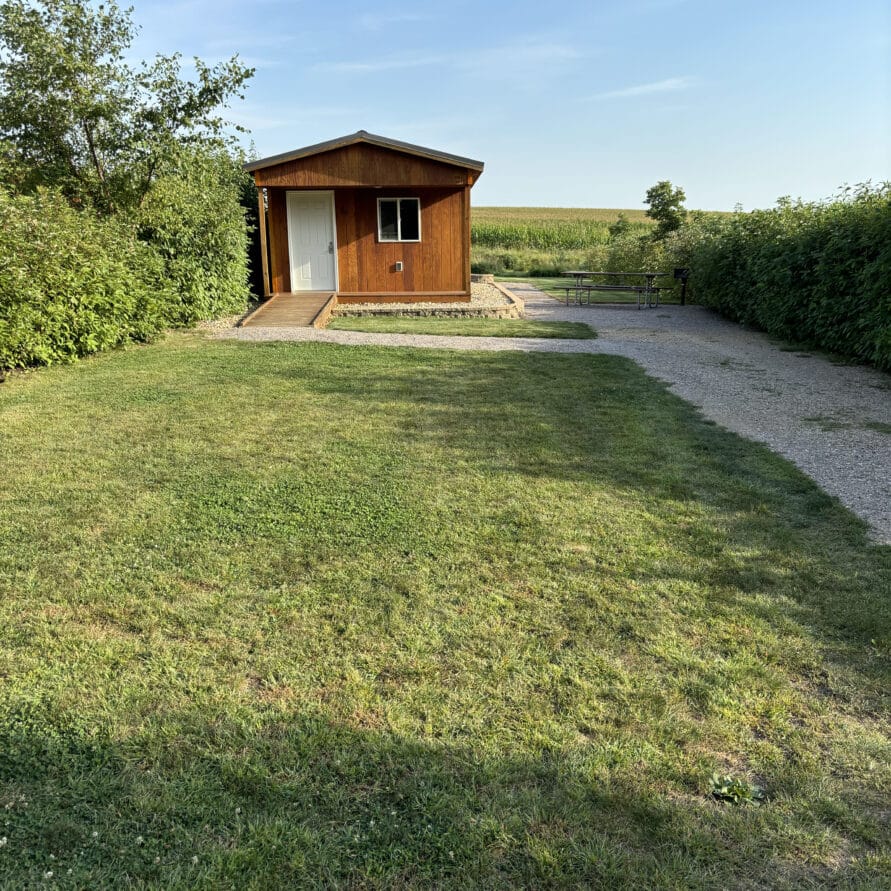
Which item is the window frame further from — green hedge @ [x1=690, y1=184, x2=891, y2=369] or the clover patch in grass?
the clover patch in grass

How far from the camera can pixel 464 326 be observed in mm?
13602

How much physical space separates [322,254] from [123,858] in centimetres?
1597

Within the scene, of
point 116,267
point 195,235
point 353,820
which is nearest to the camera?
point 353,820

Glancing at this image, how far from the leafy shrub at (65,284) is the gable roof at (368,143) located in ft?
16.3

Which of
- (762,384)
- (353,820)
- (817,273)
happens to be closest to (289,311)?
(762,384)

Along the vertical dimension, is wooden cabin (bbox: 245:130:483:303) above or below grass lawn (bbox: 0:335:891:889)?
above

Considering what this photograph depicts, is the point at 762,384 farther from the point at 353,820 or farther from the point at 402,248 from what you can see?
the point at 402,248

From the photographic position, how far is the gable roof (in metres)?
14.8

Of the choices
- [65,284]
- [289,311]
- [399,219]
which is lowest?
[289,311]

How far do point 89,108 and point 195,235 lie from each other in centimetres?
274

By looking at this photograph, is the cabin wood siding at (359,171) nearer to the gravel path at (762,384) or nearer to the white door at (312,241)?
the white door at (312,241)

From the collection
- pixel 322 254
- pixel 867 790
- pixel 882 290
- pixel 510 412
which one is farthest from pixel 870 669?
pixel 322 254

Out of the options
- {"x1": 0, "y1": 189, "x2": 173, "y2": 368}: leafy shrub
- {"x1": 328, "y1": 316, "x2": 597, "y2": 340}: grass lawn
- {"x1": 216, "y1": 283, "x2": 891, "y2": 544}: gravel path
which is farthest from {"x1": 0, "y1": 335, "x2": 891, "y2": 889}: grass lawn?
{"x1": 328, "y1": 316, "x2": 597, "y2": 340}: grass lawn

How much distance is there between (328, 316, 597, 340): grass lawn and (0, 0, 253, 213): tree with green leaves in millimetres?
4569
